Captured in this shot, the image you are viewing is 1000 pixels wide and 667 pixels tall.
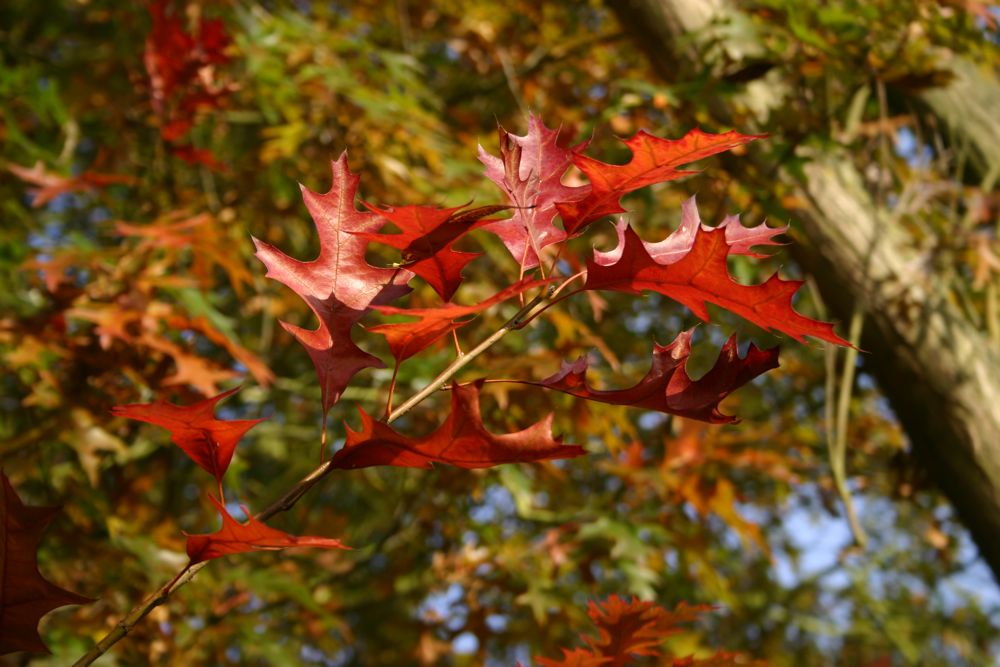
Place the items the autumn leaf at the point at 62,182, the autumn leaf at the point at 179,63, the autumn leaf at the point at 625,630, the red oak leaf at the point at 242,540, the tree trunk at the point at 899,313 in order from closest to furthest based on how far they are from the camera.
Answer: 1. the red oak leaf at the point at 242,540
2. the autumn leaf at the point at 625,630
3. the tree trunk at the point at 899,313
4. the autumn leaf at the point at 62,182
5. the autumn leaf at the point at 179,63

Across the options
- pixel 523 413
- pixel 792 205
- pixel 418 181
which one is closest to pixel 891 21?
pixel 792 205

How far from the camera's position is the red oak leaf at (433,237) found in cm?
88

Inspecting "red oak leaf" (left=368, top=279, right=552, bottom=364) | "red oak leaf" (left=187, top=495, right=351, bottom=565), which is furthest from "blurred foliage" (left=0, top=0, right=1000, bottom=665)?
"red oak leaf" (left=187, top=495, right=351, bottom=565)

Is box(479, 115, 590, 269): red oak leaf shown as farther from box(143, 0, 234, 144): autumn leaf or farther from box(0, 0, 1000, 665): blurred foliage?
box(143, 0, 234, 144): autumn leaf

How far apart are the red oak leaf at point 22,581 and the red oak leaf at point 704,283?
574 millimetres

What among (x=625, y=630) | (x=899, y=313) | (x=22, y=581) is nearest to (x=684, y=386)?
(x=625, y=630)

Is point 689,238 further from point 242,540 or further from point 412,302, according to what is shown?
point 412,302

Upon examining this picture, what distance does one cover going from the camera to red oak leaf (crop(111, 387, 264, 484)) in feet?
2.78

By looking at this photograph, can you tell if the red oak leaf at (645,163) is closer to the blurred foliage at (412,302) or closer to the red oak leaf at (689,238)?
the red oak leaf at (689,238)

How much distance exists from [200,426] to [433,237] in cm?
30

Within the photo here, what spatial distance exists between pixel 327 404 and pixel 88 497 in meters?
1.77

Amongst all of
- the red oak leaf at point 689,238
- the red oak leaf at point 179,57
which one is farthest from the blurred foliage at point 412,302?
the red oak leaf at point 689,238

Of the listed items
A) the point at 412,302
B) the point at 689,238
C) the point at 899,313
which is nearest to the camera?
the point at 689,238

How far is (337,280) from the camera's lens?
38.4 inches
